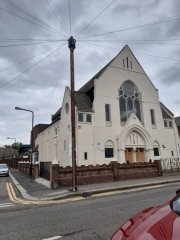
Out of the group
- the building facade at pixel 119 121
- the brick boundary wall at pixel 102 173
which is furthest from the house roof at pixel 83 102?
the brick boundary wall at pixel 102 173

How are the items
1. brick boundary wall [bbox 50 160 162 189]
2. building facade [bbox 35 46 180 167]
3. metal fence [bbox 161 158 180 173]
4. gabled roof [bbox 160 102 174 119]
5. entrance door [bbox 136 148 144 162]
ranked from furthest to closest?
1. gabled roof [bbox 160 102 174 119]
2. entrance door [bbox 136 148 144 162]
3. building facade [bbox 35 46 180 167]
4. metal fence [bbox 161 158 180 173]
5. brick boundary wall [bbox 50 160 162 189]

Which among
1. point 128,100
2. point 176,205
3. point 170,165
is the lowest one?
point 176,205

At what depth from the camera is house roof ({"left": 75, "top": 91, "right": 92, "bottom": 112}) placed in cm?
2662

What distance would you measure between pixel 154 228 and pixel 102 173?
14559 millimetres

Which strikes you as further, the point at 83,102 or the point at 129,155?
the point at 129,155

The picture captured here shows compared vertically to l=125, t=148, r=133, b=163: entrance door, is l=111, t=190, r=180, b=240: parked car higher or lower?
lower

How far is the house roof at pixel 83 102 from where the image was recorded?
26.6m

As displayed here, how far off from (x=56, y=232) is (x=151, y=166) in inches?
620

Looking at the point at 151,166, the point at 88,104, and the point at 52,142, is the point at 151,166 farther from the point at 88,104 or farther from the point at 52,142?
the point at 52,142

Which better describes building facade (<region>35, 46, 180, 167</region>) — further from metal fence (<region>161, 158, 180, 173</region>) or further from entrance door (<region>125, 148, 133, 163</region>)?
metal fence (<region>161, 158, 180, 173</region>)

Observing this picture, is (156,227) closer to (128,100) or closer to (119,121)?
(119,121)

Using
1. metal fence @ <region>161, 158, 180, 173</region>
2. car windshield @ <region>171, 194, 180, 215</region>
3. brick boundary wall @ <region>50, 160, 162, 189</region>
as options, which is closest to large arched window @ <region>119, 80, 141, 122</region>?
metal fence @ <region>161, 158, 180, 173</region>

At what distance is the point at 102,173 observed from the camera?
17.0 meters

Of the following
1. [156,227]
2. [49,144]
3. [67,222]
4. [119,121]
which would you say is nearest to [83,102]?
[119,121]
